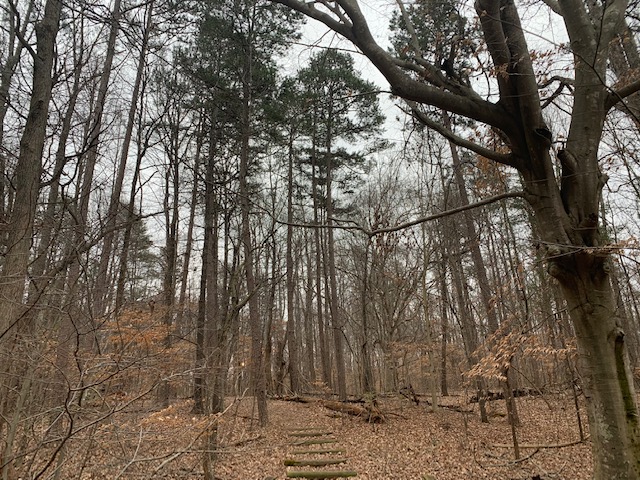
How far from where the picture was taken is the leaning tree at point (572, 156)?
2387mm

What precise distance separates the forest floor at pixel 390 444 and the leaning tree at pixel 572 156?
3173mm

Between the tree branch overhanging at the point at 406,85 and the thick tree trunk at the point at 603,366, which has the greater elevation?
the tree branch overhanging at the point at 406,85

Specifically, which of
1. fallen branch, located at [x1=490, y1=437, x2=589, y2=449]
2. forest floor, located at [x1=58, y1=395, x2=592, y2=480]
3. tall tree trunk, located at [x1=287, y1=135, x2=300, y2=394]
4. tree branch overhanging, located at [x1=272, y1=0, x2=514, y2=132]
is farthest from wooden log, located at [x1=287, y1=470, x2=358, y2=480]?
tall tree trunk, located at [x1=287, y1=135, x2=300, y2=394]

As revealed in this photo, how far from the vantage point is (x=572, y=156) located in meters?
2.71

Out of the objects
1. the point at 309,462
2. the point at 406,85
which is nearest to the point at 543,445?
the point at 309,462

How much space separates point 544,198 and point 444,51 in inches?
70.6

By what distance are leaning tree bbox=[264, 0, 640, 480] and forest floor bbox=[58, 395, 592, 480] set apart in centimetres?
317

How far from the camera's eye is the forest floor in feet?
15.6

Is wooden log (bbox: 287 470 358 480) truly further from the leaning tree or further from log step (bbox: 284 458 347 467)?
the leaning tree

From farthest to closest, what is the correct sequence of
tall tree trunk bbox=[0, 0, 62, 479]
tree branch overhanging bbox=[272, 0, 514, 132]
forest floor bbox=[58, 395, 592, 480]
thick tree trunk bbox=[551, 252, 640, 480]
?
forest floor bbox=[58, 395, 592, 480], tall tree trunk bbox=[0, 0, 62, 479], tree branch overhanging bbox=[272, 0, 514, 132], thick tree trunk bbox=[551, 252, 640, 480]

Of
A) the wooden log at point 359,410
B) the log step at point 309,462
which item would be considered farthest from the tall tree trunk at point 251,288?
the wooden log at point 359,410

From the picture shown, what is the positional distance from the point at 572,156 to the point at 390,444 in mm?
6916

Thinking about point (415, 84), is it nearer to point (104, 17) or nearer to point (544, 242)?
point (544, 242)

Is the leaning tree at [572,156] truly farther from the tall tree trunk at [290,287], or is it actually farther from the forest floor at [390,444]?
the tall tree trunk at [290,287]
